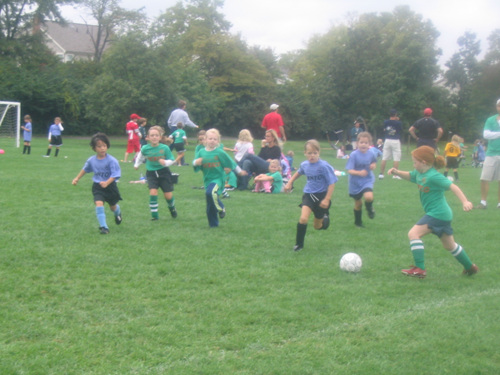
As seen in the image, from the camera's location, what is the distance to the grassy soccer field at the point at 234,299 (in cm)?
400

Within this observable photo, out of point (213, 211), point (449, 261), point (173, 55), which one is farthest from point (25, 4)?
point (449, 261)

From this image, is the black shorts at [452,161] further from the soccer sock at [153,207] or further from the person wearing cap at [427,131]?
the soccer sock at [153,207]

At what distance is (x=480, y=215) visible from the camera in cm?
1052

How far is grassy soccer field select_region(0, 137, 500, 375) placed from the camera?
157 inches

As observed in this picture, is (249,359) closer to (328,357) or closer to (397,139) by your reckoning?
(328,357)

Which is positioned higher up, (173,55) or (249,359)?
(173,55)

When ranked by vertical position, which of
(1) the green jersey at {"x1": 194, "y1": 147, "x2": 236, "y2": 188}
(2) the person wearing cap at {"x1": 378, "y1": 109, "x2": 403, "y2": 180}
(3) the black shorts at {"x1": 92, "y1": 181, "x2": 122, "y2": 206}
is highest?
(2) the person wearing cap at {"x1": 378, "y1": 109, "x2": 403, "y2": 180}

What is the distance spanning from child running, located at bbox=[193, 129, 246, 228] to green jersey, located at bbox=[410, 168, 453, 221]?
3.44 meters

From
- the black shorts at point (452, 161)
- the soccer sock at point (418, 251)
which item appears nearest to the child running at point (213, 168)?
the soccer sock at point (418, 251)

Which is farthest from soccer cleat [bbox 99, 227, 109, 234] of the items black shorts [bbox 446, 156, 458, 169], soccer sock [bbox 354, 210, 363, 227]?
black shorts [bbox 446, 156, 458, 169]

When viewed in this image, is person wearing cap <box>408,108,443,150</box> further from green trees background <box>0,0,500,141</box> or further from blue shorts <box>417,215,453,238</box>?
green trees background <box>0,0,500,141</box>

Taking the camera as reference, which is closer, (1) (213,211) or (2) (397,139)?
(1) (213,211)

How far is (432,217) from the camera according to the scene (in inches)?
246

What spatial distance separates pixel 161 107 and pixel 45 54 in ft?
63.7
